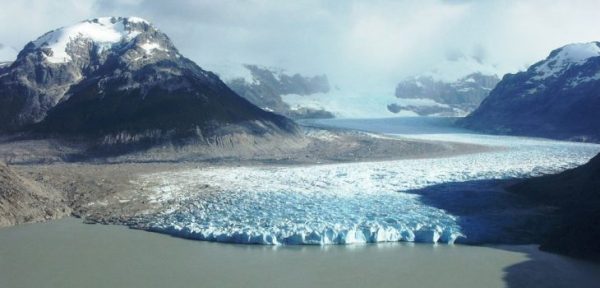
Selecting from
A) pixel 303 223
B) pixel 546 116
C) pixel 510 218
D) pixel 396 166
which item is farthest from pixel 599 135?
pixel 303 223

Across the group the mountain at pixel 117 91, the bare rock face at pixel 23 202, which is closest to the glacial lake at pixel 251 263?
the bare rock face at pixel 23 202

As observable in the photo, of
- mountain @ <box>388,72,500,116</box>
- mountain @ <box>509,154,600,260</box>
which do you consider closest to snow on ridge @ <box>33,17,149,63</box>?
mountain @ <box>509,154,600,260</box>

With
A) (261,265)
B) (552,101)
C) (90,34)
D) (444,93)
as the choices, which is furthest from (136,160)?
(444,93)

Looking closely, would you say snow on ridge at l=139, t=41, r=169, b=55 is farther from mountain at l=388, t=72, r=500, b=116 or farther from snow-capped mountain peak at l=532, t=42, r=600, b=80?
mountain at l=388, t=72, r=500, b=116

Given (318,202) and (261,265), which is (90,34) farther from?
(261,265)

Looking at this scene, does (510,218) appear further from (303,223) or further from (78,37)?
(78,37)

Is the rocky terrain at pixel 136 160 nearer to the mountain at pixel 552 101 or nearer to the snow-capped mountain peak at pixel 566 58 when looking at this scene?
the mountain at pixel 552 101
